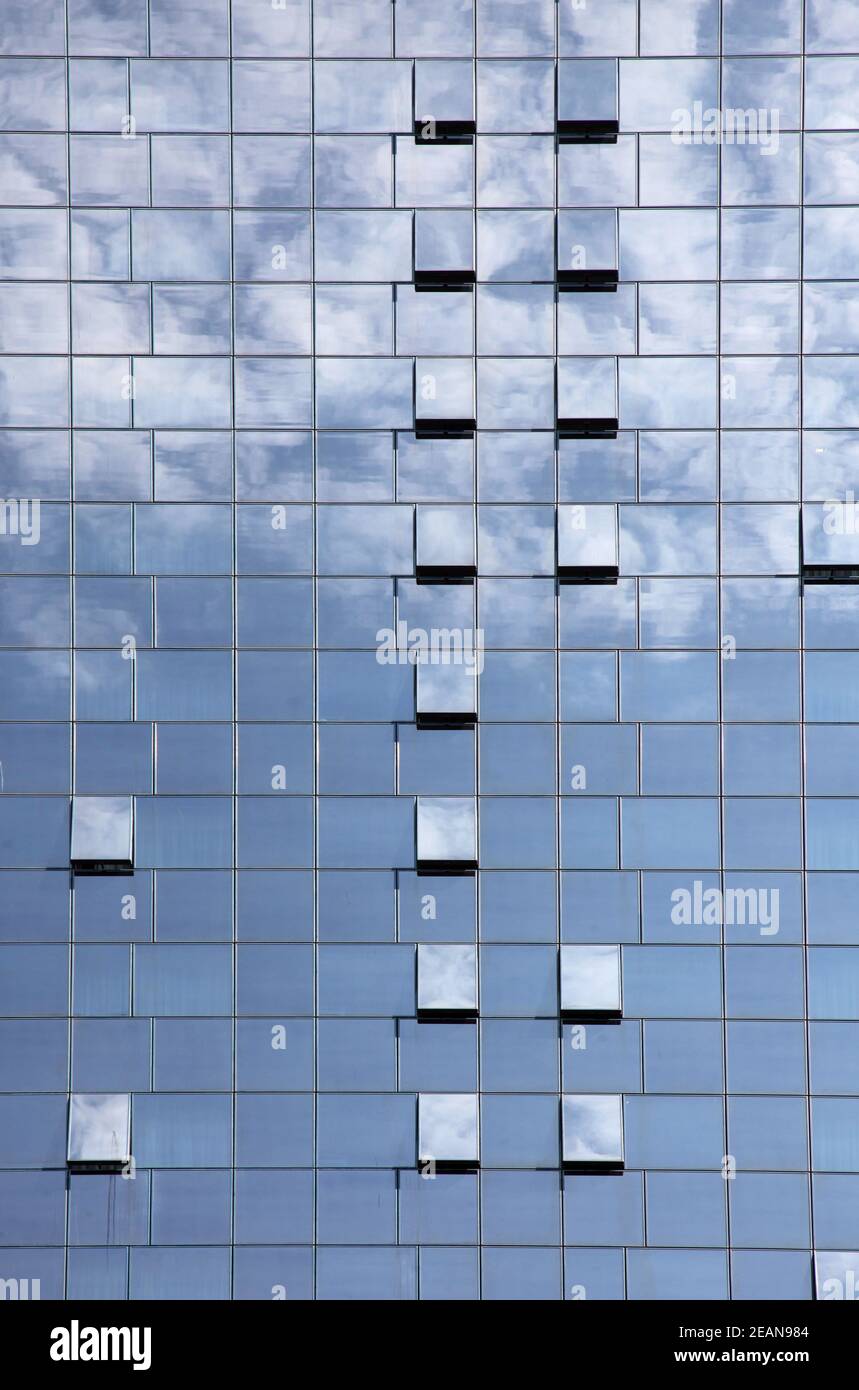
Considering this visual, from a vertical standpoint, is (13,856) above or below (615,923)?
above

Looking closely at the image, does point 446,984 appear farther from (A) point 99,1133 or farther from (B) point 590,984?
(A) point 99,1133

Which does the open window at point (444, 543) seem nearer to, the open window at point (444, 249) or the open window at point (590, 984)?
the open window at point (444, 249)

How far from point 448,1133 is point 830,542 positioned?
324 inches

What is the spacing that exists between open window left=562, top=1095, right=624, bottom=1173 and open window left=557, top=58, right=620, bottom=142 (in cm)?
1143

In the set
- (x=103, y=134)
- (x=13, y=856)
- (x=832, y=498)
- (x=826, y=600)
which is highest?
(x=103, y=134)

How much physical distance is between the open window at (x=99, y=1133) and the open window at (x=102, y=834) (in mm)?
2664

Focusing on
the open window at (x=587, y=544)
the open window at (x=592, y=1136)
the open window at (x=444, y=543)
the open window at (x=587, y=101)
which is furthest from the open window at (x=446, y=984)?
the open window at (x=587, y=101)

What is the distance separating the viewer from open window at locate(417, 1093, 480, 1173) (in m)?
12.0

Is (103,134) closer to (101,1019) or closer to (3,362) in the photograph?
(3,362)

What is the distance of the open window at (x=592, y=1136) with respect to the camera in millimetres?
11961

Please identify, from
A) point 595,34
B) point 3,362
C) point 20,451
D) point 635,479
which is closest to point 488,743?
point 635,479

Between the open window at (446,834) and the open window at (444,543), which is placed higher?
the open window at (444,543)

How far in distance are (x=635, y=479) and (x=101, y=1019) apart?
894 cm
